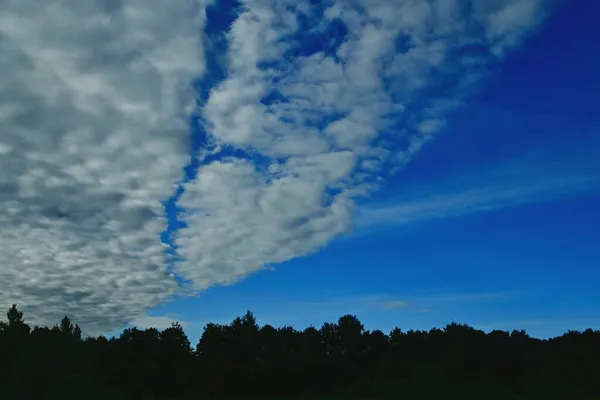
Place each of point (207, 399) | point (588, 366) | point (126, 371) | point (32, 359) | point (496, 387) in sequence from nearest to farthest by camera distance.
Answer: point (496, 387)
point (32, 359)
point (207, 399)
point (588, 366)
point (126, 371)

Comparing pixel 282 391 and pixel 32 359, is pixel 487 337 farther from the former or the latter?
pixel 32 359

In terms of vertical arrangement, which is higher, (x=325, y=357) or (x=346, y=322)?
(x=346, y=322)

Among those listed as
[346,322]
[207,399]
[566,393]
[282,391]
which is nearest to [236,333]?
[282,391]

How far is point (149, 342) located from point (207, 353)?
1331cm

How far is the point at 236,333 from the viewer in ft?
415

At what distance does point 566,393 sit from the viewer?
30531mm

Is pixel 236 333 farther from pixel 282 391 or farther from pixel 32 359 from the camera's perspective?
pixel 32 359

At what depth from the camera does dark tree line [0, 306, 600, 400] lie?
34219mm

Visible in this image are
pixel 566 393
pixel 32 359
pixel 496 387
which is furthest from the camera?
pixel 32 359

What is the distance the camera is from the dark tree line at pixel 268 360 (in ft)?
112

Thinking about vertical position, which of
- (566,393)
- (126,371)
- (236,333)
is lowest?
(566,393)

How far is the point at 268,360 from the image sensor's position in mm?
116438

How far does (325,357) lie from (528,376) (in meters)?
85.7

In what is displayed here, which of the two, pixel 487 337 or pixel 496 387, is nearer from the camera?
pixel 496 387
